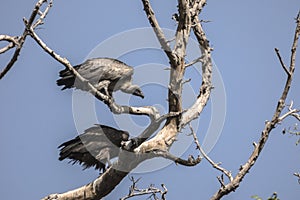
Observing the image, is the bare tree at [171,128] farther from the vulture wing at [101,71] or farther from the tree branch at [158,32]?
the vulture wing at [101,71]

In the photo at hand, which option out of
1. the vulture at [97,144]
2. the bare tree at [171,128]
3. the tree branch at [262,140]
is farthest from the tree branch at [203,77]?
the vulture at [97,144]

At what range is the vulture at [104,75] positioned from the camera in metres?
9.33

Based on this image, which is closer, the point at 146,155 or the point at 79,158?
the point at 146,155

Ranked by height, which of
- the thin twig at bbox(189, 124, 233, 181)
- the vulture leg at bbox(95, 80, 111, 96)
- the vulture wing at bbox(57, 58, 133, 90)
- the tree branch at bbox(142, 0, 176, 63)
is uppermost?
the vulture wing at bbox(57, 58, 133, 90)

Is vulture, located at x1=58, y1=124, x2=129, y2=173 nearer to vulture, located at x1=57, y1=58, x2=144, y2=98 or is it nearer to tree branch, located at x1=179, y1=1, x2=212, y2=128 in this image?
vulture, located at x1=57, y1=58, x2=144, y2=98

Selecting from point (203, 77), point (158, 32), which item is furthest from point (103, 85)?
point (158, 32)

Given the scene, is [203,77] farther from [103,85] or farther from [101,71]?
[101,71]

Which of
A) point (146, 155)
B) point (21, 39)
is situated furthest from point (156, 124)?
point (21, 39)

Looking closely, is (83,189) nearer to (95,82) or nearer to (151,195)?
(151,195)

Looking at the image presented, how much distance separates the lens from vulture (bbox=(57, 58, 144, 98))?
9.33 meters

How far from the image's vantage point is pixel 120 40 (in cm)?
856

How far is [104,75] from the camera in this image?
9953 mm

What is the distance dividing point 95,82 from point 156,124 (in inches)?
126

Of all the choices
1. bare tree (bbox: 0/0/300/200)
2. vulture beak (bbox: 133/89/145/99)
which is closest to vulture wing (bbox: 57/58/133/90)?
vulture beak (bbox: 133/89/145/99)
